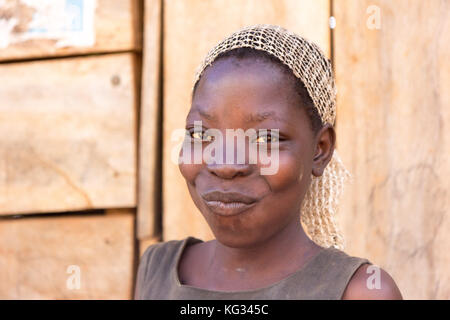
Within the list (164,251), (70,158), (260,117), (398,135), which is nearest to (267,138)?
(260,117)

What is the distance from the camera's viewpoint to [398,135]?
6.97 feet

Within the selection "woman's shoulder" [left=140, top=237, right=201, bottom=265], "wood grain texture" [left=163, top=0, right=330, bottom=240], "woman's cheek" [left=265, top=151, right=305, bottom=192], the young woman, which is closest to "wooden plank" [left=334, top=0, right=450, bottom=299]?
"wood grain texture" [left=163, top=0, right=330, bottom=240]

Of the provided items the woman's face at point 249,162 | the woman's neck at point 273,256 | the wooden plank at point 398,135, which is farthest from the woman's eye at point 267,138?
the wooden plank at point 398,135

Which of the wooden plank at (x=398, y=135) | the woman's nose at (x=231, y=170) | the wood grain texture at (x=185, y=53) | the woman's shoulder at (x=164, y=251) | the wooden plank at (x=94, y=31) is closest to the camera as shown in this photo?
the woman's nose at (x=231, y=170)

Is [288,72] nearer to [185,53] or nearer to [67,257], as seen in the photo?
[185,53]

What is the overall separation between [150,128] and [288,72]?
36.3 inches

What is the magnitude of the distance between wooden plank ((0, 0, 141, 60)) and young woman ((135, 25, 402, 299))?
32.5 inches

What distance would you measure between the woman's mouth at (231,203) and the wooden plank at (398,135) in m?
0.80

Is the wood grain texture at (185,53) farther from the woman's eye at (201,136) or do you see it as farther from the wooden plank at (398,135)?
the woman's eye at (201,136)

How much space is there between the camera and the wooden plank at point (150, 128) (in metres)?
2.33

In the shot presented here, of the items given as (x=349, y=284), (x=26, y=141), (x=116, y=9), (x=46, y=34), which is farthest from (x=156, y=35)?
(x=349, y=284)

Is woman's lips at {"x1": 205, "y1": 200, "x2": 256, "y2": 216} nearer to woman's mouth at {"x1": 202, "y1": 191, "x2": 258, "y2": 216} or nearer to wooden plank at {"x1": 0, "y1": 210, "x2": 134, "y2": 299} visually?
woman's mouth at {"x1": 202, "y1": 191, "x2": 258, "y2": 216}

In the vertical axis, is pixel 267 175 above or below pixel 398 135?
below
